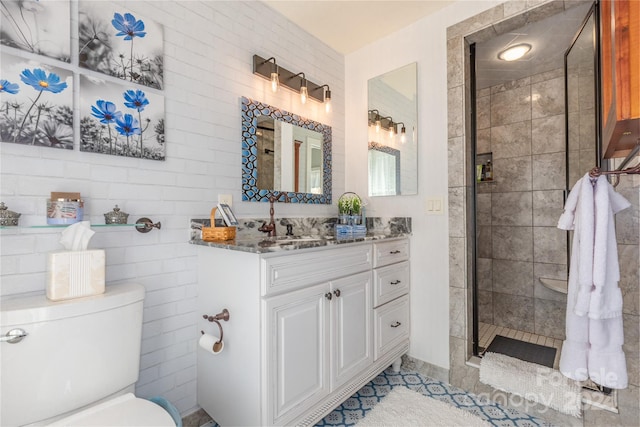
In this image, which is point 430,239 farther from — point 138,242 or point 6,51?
point 6,51

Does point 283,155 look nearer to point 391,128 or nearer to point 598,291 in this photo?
point 391,128

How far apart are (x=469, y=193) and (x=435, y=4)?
130 centimetres

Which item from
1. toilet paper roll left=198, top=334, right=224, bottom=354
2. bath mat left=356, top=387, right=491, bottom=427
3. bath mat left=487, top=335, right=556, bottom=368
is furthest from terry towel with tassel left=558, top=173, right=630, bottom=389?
toilet paper roll left=198, top=334, right=224, bottom=354

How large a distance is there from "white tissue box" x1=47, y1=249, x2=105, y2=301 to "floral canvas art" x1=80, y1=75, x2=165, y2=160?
47cm

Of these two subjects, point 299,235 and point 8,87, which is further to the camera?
point 299,235

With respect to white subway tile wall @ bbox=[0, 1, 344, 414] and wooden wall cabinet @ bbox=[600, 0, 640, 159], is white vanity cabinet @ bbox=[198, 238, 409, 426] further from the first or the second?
wooden wall cabinet @ bbox=[600, 0, 640, 159]

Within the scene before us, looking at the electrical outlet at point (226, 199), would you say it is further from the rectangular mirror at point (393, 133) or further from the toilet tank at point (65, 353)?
the rectangular mirror at point (393, 133)

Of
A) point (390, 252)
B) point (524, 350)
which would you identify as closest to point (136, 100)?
point (390, 252)

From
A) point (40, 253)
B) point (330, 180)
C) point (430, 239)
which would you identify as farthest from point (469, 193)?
point (40, 253)

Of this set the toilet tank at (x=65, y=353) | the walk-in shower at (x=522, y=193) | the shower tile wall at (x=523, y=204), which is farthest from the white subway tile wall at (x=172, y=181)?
the shower tile wall at (x=523, y=204)

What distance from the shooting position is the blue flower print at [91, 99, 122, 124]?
132cm

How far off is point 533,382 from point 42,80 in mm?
2858

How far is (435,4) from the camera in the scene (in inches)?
81.0

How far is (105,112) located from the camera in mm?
1348
